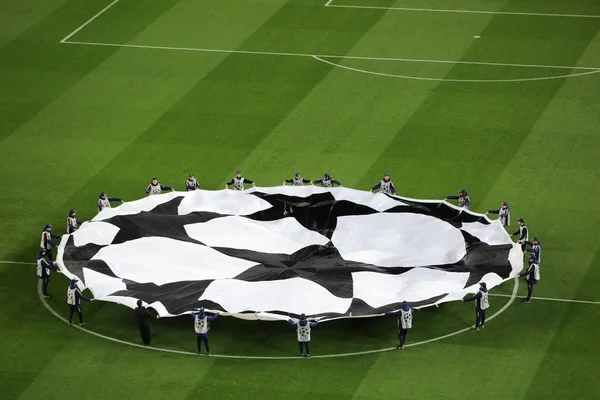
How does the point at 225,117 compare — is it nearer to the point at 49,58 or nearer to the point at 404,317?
the point at 49,58

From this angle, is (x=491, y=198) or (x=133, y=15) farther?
(x=133, y=15)

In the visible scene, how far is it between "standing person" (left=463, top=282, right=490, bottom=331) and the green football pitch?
0.33 metres

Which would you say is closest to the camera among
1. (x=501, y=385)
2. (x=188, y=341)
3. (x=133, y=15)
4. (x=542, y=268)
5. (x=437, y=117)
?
(x=501, y=385)

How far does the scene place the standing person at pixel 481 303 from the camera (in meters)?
32.2

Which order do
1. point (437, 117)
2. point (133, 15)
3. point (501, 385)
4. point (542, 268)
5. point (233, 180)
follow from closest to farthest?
point (501, 385) < point (542, 268) < point (233, 180) < point (437, 117) < point (133, 15)

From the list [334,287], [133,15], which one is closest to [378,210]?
[334,287]

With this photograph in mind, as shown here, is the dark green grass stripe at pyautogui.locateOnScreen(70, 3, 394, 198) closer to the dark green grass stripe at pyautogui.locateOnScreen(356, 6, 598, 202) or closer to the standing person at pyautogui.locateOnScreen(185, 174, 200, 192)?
the standing person at pyautogui.locateOnScreen(185, 174, 200, 192)

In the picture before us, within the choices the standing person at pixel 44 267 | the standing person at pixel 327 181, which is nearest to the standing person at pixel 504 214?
the standing person at pixel 327 181

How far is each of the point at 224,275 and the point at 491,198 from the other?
1101cm

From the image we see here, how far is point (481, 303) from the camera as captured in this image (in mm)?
32312

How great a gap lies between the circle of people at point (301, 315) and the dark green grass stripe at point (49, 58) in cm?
1055

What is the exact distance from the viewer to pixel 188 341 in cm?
3269

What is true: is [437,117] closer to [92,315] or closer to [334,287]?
[334,287]

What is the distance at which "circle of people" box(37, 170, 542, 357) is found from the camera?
31.5m
